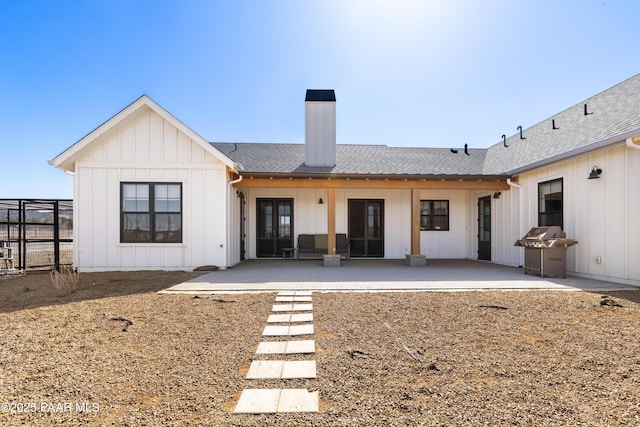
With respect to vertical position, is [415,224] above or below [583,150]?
below

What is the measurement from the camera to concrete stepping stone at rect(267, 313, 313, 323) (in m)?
4.13

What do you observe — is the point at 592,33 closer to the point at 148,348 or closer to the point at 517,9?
the point at 517,9

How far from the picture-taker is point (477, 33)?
30.8 feet

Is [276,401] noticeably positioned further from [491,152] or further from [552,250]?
[491,152]

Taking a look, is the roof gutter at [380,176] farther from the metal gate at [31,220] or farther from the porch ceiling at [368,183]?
the metal gate at [31,220]

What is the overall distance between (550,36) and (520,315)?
889 centimetres

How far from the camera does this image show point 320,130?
1169cm

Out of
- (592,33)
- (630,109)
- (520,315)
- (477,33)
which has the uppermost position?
(477,33)

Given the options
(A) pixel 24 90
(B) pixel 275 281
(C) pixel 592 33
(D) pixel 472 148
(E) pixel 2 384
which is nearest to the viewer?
(E) pixel 2 384

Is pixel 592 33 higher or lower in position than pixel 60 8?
lower

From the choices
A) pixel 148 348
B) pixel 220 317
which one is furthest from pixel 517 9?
pixel 148 348

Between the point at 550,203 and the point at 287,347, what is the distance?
336 inches

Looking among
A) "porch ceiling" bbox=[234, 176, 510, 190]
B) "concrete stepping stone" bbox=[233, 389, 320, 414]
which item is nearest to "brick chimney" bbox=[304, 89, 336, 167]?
"porch ceiling" bbox=[234, 176, 510, 190]

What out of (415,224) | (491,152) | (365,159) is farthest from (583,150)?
(365,159)
